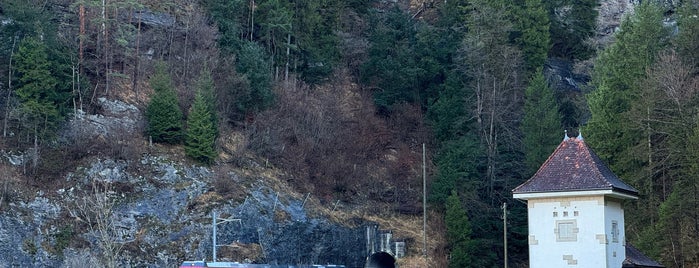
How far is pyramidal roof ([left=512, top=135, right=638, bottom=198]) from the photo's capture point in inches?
1284

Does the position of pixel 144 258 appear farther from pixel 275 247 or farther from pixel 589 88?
pixel 589 88

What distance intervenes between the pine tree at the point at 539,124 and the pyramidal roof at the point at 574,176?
11896mm

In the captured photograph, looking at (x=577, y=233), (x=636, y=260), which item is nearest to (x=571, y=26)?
(x=636, y=260)

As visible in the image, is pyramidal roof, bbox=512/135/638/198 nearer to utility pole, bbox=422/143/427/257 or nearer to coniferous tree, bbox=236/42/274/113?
utility pole, bbox=422/143/427/257

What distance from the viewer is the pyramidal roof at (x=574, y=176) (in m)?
32.6

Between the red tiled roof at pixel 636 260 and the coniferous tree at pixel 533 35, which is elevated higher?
the coniferous tree at pixel 533 35

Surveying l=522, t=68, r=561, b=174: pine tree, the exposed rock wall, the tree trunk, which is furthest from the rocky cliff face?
l=522, t=68, r=561, b=174: pine tree

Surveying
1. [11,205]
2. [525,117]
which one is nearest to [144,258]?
[11,205]

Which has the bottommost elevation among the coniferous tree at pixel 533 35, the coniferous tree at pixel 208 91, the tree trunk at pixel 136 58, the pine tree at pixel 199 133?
the pine tree at pixel 199 133

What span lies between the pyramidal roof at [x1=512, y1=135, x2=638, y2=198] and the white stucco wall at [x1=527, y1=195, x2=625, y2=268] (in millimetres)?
445

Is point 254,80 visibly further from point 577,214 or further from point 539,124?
point 577,214

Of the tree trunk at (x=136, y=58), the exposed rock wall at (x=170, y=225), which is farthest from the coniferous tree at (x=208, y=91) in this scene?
the tree trunk at (x=136, y=58)

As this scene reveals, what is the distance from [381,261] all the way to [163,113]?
13.2 meters

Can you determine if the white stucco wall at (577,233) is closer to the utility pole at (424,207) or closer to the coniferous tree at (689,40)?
the utility pole at (424,207)
